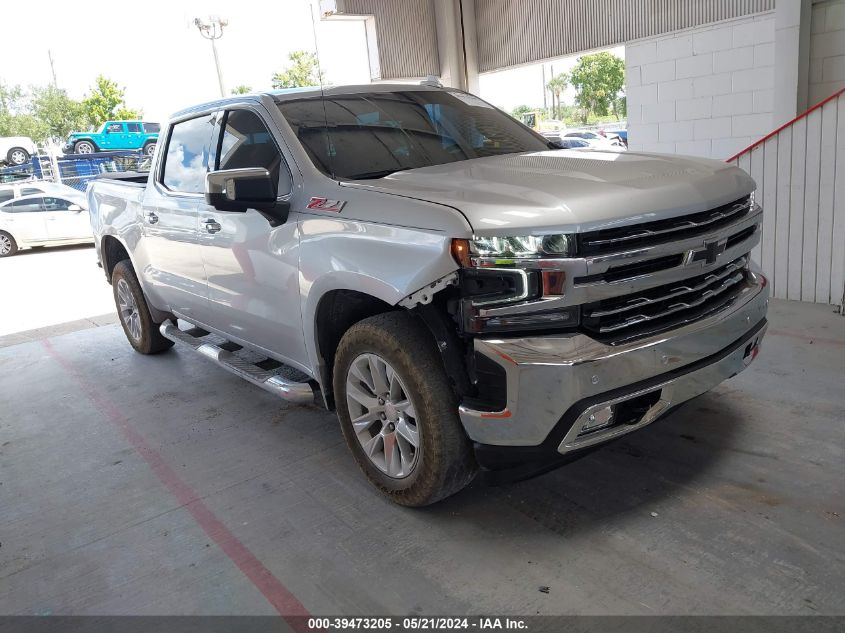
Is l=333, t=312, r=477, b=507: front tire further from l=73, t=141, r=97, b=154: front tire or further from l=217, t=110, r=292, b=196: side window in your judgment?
l=73, t=141, r=97, b=154: front tire

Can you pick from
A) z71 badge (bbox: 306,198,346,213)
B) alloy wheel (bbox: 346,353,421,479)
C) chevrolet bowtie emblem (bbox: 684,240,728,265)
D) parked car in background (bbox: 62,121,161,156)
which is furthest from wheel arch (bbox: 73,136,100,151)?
chevrolet bowtie emblem (bbox: 684,240,728,265)

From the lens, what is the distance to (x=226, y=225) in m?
3.71

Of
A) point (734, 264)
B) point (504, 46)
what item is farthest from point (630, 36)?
point (734, 264)

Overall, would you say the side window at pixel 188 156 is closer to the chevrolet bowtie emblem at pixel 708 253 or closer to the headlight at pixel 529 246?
the headlight at pixel 529 246

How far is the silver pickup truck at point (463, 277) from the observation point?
236 cm

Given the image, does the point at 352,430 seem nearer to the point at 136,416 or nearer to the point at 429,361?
the point at 429,361

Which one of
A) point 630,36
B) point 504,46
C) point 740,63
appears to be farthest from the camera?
point 504,46

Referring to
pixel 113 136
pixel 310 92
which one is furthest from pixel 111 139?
pixel 310 92

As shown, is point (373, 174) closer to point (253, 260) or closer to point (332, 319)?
point (332, 319)

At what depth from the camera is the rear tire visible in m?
14.3

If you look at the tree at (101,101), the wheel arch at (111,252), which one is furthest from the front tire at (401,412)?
the tree at (101,101)

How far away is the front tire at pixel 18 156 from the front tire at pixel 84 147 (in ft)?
6.49

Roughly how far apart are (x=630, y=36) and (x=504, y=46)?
8.67 feet

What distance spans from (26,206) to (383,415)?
14310 mm
